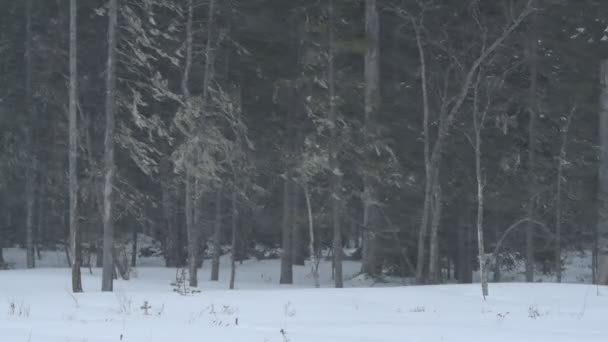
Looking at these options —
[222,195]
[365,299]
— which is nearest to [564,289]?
[365,299]

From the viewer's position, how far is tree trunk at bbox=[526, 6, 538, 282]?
2486 cm

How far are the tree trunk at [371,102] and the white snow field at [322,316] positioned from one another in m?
7.44

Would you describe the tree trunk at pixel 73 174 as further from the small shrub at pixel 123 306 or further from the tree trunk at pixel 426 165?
the tree trunk at pixel 426 165

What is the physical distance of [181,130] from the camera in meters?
22.1

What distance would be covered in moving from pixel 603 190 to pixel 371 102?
7393mm

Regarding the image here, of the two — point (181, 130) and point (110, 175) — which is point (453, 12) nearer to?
point (181, 130)

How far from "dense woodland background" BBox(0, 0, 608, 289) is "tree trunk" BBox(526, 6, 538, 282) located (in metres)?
0.05

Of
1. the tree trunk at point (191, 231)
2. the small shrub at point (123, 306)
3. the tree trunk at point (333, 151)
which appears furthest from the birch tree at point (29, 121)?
the small shrub at point (123, 306)

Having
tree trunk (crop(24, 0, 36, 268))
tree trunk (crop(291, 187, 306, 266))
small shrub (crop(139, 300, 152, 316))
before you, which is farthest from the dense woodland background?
small shrub (crop(139, 300, 152, 316))

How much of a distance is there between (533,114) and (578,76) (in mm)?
1829

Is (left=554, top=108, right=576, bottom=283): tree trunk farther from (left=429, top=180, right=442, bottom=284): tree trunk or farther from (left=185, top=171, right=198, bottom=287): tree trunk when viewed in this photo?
(left=185, top=171, right=198, bottom=287): tree trunk

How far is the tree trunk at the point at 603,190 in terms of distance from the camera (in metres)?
23.5

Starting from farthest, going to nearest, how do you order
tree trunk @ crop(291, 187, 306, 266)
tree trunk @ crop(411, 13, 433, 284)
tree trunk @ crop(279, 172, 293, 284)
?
1. tree trunk @ crop(279, 172, 293, 284)
2. tree trunk @ crop(291, 187, 306, 266)
3. tree trunk @ crop(411, 13, 433, 284)

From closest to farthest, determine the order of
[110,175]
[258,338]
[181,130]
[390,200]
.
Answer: [258,338], [110,175], [181,130], [390,200]
